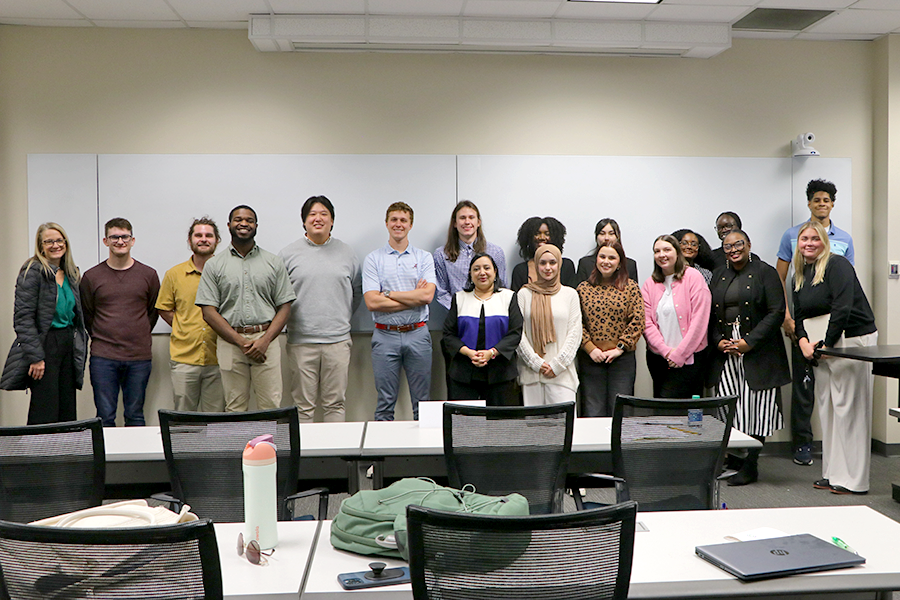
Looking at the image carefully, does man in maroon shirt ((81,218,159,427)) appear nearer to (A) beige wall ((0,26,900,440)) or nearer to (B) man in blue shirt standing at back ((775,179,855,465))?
(A) beige wall ((0,26,900,440))

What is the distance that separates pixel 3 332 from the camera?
527 cm

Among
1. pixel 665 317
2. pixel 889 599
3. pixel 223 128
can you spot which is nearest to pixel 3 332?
pixel 223 128

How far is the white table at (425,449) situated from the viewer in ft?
9.39

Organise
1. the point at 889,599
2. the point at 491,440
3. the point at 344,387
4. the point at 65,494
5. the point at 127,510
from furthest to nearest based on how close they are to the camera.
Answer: the point at 344,387 < the point at 491,440 < the point at 65,494 < the point at 127,510 < the point at 889,599

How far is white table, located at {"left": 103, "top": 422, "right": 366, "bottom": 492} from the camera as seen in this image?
283 centimetres

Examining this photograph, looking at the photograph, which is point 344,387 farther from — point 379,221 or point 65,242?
point 65,242

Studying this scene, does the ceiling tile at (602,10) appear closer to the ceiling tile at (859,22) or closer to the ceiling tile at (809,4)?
the ceiling tile at (809,4)

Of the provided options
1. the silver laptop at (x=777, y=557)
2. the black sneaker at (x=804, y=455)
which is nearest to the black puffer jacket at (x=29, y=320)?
the silver laptop at (x=777, y=557)

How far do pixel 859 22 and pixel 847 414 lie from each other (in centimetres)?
299

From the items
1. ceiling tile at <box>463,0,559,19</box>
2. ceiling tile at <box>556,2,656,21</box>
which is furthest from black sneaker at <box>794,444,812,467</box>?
ceiling tile at <box>463,0,559,19</box>

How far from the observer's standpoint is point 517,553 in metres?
1.38

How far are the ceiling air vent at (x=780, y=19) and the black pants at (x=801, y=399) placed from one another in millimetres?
2444

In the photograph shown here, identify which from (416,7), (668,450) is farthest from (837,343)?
(416,7)

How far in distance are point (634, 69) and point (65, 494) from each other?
16.2 ft
